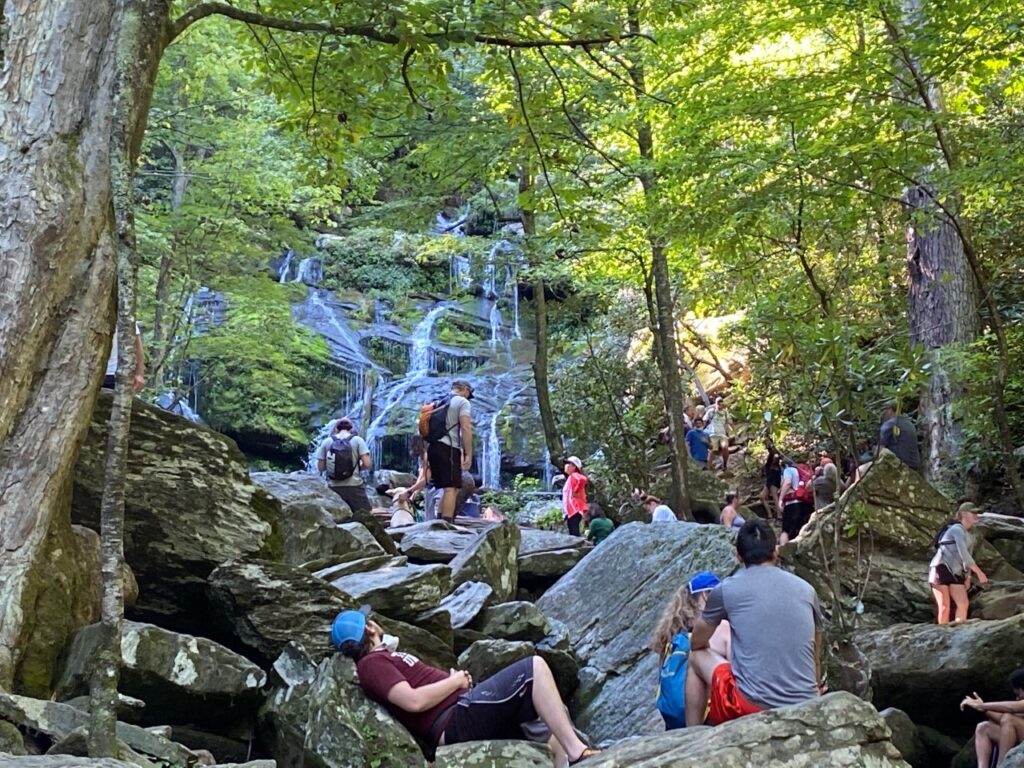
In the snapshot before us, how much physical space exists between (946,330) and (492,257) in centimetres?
898

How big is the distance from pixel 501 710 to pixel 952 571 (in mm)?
7041

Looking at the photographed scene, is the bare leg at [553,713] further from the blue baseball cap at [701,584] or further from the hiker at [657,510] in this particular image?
the hiker at [657,510]

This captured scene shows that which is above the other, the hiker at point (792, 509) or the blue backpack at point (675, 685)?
the hiker at point (792, 509)

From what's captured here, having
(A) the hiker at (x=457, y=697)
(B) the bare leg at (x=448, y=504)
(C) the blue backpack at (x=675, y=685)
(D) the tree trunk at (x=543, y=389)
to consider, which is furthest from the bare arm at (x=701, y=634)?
(D) the tree trunk at (x=543, y=389)

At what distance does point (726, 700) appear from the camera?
202 inches

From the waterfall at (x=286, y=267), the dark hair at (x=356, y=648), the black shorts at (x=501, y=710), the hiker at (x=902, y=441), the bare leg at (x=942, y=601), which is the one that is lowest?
the bare leg at (x=942, y=601)

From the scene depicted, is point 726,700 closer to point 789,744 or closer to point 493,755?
point 493,755

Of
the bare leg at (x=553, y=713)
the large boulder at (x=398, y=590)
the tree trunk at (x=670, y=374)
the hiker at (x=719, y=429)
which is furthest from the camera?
the hiker at (x=719, y=429)

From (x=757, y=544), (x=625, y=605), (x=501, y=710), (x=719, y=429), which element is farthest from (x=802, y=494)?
(x=501, y=710)

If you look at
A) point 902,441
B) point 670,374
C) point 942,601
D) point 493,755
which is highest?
point 670,374

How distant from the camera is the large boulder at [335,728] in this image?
4.84 meters

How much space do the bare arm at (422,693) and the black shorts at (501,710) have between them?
0.46ft

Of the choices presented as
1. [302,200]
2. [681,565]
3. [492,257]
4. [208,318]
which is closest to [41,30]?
[681,565]

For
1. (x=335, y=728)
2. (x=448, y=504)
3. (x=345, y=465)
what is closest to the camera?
(x=335, y=728)
